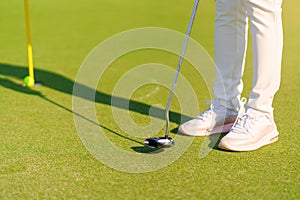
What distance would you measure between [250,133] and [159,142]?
415 millimetres

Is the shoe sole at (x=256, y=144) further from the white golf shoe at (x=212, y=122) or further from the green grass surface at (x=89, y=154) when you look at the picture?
the white golf shoe at (x=212, y=122)

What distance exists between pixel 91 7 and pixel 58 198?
18.7 ft

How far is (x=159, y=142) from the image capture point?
2.23 meters

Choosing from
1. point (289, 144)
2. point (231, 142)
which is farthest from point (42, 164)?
point (289, 144)

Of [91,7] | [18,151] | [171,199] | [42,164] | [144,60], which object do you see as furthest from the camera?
[91,7]

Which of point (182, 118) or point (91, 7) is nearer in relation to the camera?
point (182, 118)

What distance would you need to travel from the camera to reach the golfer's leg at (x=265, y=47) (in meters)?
2.17

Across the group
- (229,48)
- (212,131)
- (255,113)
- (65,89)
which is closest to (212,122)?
(212,131)

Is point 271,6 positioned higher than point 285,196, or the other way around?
point 271,6

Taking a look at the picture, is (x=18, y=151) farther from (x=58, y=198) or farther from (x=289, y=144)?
(x=289, y=144)

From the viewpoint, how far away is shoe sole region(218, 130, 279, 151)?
223 cm

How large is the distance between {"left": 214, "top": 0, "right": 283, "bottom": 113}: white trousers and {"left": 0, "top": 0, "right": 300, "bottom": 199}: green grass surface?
28cm

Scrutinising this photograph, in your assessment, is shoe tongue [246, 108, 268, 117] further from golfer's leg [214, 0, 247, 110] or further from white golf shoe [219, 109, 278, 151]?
golfer's leg [214, 0, 247, 110]

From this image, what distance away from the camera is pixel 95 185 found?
1.88m
